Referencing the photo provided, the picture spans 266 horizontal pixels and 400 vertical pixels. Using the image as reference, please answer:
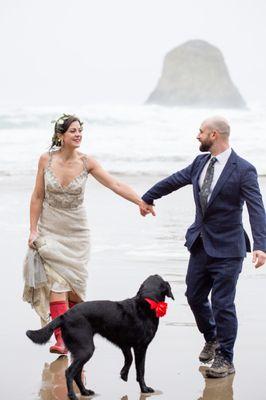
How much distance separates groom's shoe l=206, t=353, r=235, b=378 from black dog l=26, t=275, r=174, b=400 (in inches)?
18.6

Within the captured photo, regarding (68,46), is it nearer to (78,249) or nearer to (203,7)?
(203,7)

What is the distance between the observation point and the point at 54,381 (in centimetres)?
507

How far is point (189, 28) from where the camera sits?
8556cm

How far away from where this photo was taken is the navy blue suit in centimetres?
513

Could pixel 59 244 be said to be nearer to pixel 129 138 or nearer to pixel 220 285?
pixel 220 285

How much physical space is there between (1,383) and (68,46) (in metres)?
77.6

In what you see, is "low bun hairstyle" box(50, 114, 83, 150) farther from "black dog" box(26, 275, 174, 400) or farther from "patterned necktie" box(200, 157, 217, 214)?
"black dog" box(26, 275, 174, 400)

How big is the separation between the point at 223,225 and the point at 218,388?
969mm

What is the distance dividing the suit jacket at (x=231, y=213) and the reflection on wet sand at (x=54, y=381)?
3.64 feet

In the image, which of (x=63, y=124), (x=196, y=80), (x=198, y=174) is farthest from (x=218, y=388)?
(x=196, y=80)

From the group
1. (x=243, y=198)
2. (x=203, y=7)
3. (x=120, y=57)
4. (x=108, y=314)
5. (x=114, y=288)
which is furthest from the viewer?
(x=203, y=7)

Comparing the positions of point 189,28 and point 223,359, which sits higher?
point 189,28

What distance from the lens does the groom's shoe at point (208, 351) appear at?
541 cm

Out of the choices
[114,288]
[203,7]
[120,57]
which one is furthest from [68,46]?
[114,288]
